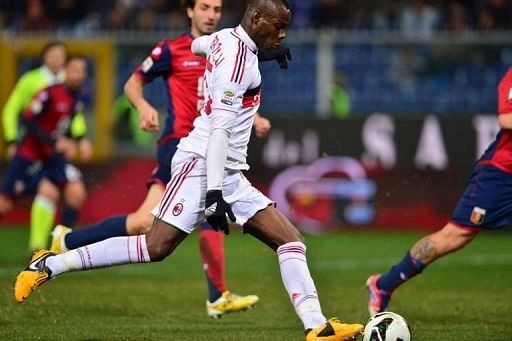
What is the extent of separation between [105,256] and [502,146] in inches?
127

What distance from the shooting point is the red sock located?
8500 mm

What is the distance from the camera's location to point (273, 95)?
17141mm

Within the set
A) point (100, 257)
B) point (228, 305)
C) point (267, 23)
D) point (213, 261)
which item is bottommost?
point (228, 305)

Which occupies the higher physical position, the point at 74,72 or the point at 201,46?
the point at 201,46

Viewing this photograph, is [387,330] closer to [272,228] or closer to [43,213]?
[272,228]

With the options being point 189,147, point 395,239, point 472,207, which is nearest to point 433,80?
point 395,239

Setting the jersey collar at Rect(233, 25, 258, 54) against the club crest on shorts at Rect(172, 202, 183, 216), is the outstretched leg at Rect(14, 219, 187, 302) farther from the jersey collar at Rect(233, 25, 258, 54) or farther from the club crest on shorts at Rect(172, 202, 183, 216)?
the jersey collar at Rect(233, 25, 258, 54)

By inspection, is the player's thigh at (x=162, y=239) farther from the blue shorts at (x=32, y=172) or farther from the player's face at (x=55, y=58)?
the player's face at (x=55, y=58)

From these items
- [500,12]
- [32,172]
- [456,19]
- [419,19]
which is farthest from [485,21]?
[32,172]

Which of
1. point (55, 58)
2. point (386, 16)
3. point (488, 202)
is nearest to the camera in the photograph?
point (488, 202)

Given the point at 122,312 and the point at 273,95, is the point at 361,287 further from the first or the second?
the point at 273,95

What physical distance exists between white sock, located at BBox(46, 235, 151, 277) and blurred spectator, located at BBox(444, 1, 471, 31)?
11.5 meters

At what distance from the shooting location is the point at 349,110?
687 inches

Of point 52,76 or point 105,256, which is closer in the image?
point 105,256
